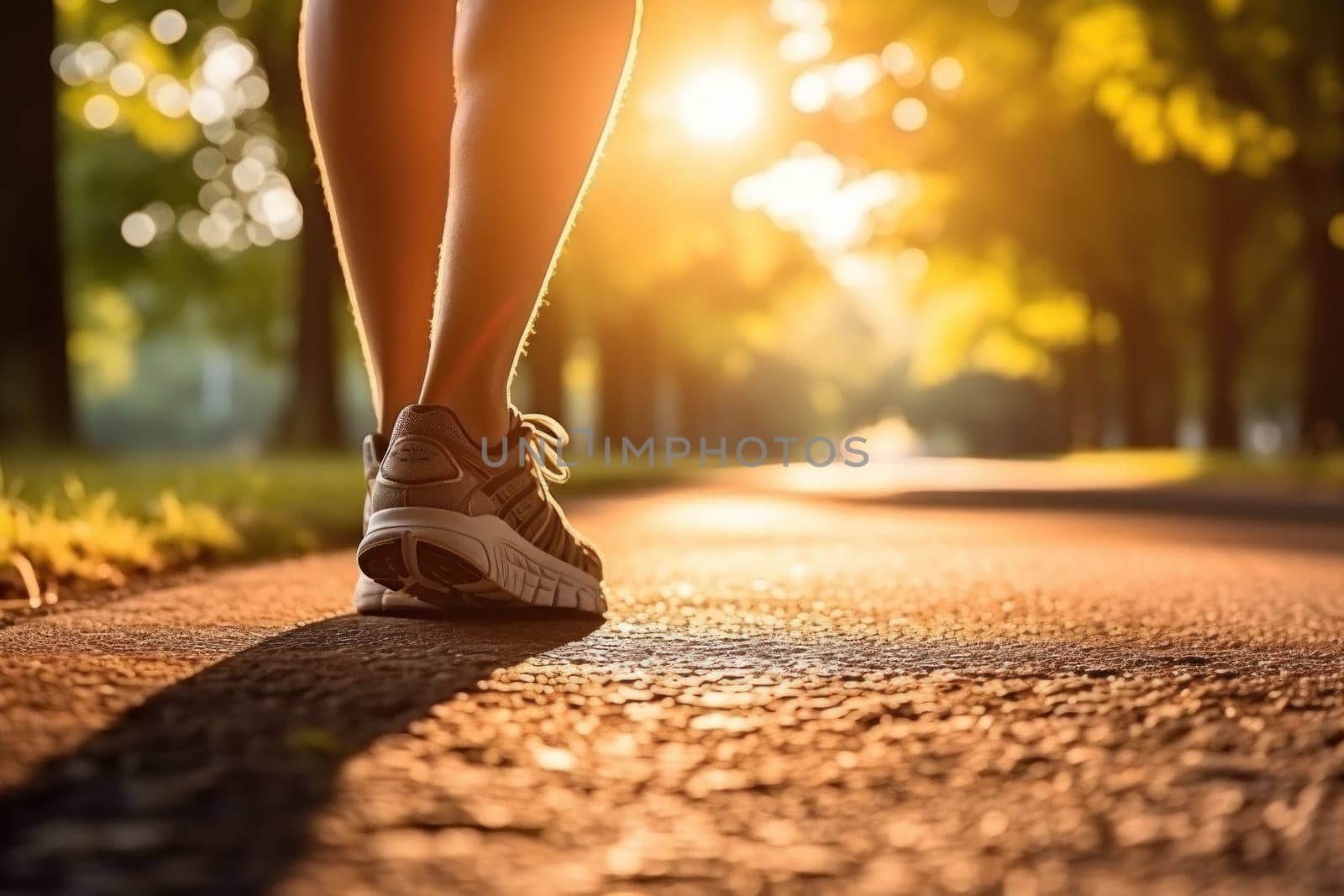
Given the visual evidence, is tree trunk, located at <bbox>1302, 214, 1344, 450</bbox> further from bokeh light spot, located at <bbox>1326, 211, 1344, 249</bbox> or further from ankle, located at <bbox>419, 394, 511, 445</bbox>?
ankle, located at <bbox>419, 394, 511, 445</bbox>

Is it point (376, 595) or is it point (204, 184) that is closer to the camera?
point (376, 595)

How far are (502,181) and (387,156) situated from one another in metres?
0.33

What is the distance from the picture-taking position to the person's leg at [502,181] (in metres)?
2.39

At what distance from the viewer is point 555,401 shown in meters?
→ 21.5

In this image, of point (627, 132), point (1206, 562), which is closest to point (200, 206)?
point (627, 132)

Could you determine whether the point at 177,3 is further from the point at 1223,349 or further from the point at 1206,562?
the point at 1223,349

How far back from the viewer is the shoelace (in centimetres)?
257

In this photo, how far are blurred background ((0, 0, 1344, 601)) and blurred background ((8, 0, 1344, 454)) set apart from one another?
0.14 feet

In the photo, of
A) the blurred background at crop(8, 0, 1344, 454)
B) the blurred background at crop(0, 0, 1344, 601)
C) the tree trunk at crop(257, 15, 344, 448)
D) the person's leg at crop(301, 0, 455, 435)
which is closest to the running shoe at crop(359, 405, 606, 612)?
the person's leg at crop(301, 0, 455, 435)

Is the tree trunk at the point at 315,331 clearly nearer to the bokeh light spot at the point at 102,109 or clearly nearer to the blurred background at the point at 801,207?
the blurred background at the point at 801,207

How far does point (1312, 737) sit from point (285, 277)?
77.5 ft

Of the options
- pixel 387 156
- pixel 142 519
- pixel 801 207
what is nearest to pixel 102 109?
pixel 801 207

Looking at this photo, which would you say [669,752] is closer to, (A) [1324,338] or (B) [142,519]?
(B) [142,519]

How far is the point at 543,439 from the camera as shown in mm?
2713
